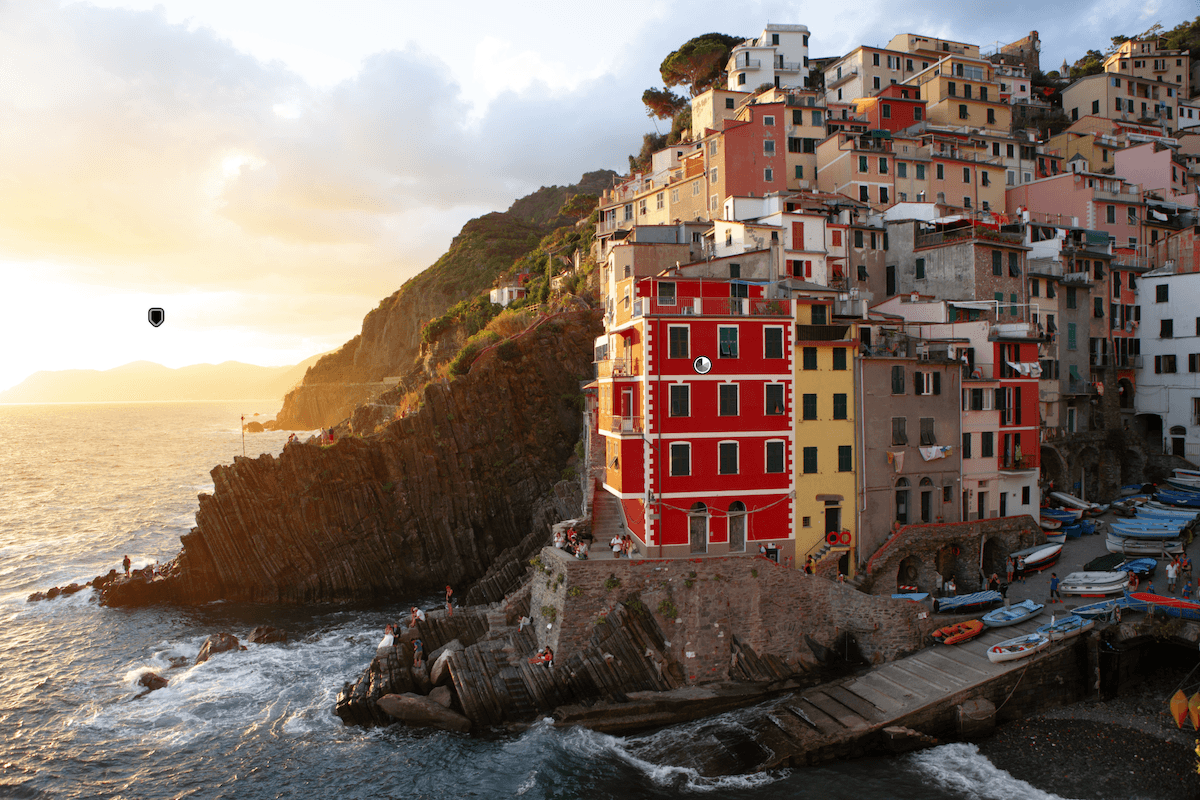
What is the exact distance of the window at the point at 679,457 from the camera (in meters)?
34.1

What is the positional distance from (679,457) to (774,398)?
5.58 meters

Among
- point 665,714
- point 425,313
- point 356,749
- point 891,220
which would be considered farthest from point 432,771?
point 425,313

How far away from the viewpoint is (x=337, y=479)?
53.0 m

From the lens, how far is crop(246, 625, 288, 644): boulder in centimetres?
4138

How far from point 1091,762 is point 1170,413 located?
38.6 metres

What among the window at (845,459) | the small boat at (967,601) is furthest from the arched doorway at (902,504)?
the small boat at (967,601)

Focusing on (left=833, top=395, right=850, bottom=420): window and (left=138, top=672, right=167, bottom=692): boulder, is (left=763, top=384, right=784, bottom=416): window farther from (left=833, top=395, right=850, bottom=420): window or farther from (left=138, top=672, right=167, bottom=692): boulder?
(left=138, top=672, right=167, bottom=692): boulder

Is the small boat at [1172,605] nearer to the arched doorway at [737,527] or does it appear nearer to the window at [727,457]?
the arched doorway at [737,527]

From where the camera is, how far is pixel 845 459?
36.7 metres

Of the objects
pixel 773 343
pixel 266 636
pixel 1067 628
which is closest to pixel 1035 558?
pixel 1067 628

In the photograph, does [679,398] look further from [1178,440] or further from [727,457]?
[1178,440]

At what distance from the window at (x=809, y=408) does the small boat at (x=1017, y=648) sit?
41.9 ft

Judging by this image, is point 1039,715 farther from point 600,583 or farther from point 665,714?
point 600,583

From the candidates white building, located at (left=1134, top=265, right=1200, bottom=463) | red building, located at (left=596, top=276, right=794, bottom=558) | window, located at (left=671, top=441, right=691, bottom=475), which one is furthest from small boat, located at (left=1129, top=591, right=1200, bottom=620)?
white building, located at (left=1134, top=265, right=1200, bottom=463)
